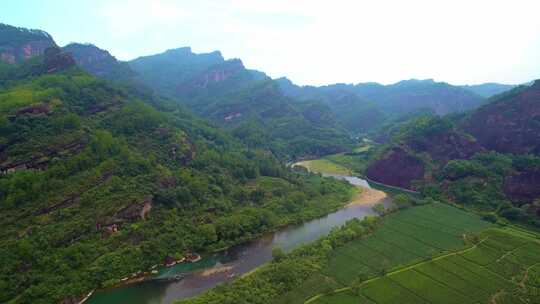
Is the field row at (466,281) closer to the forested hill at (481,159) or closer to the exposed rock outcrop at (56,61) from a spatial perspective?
the forested hill at (481,159)

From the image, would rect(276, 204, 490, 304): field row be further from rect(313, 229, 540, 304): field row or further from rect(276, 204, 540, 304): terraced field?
rect(313, 229, 540, 304): field row

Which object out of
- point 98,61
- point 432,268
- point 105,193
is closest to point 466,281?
point 432,268

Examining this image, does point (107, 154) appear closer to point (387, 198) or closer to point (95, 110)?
point (95, 110)

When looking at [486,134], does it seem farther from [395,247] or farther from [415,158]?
[395,247]

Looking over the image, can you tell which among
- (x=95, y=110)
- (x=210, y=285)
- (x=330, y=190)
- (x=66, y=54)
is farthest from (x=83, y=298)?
(x=66, y=54)

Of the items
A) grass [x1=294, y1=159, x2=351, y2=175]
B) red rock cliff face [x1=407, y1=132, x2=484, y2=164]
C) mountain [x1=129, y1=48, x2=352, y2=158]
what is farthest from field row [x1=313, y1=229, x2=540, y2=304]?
mountain [x1=129, y1=48, x2=352, y2=158]

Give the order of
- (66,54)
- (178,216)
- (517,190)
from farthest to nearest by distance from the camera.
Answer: (66,54), (517,190), (178,216)
